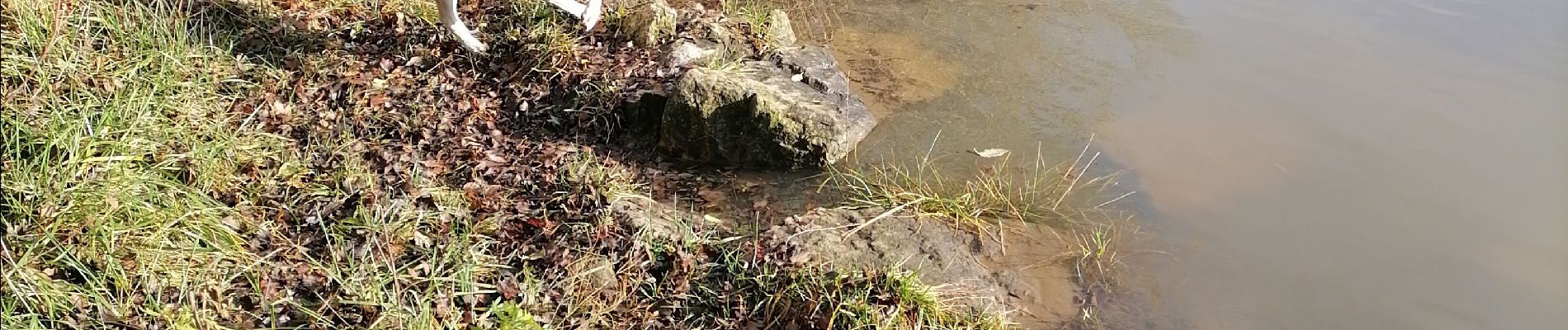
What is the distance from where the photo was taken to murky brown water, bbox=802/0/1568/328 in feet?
10.8

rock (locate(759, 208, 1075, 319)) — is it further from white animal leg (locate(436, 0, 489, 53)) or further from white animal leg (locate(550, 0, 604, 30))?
white animal leg (locate(436, 0, 489, 53))

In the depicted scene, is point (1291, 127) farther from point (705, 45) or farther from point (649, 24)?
point (649, 24)

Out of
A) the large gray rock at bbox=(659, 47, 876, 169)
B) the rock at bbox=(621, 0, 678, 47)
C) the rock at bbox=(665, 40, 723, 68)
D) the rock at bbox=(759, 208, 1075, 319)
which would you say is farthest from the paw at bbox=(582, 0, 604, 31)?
the rock at bbox=(759, 208, 1075, 319)

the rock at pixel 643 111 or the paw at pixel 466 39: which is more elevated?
the paw at pixel 466 39

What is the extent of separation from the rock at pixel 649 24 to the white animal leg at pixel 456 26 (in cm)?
69

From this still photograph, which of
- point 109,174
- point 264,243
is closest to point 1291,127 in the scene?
point 264,243

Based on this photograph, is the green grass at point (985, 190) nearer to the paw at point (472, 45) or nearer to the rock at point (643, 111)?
the rock at point (643, 111)

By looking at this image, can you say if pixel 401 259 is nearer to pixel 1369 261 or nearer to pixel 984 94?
pixel 984 94

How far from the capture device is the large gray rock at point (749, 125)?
12.9 ft

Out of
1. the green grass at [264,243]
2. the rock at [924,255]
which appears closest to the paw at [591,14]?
the green grass at [264,243]

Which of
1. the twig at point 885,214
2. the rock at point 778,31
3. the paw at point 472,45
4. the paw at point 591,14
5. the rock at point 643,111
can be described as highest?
the paw at point 591,14

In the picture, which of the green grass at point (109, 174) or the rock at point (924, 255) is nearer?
the green grass at point (109, 174)

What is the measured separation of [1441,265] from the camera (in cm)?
335

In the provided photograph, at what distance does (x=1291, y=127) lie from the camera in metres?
4.27
